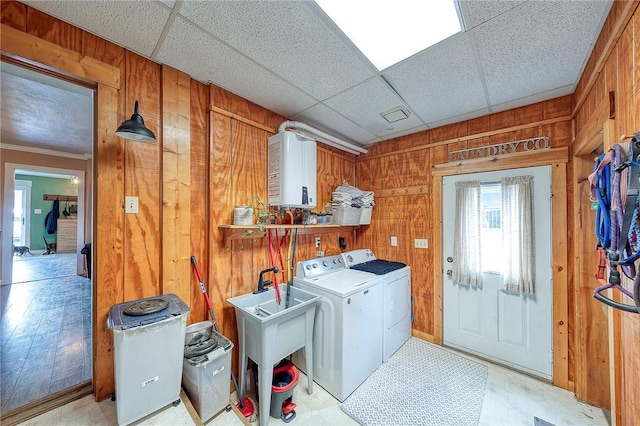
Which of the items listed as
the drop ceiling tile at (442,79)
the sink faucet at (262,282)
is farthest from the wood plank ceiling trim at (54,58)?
the drop ceiling tile at (442,79)

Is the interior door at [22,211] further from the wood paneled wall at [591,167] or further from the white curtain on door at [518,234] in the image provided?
the wood paneled wall at [591,167]

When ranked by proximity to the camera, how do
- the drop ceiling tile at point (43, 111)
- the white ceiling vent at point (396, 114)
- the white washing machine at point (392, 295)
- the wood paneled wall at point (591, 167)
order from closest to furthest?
1. the wood paneled wall at point (591, 167)
2. the drop ceiling tile at point (43, 111)
3. the white ceiling vent at point (396, 114)
4. the white washing machine at point (392, 295)

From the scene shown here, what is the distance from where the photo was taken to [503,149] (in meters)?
2.38

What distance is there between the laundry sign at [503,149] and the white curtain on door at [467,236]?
0.30m

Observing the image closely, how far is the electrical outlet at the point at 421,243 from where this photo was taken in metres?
2.85

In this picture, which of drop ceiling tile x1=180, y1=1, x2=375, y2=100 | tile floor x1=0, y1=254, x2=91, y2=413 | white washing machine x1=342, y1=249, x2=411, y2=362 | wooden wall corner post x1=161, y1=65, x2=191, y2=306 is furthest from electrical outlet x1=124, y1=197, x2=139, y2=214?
white washing machine x1=342, y1=249, x2=411, y2=362

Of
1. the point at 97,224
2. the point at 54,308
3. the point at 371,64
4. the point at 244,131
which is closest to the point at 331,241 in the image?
the point at 244,131

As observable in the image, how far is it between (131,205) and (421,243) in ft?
9.37

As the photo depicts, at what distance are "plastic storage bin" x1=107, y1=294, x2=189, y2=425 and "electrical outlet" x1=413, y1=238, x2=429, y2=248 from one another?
→ 2.51 m

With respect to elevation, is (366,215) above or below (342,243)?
above

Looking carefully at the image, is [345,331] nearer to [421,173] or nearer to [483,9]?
[421,173]

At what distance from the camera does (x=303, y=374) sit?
7.29ft

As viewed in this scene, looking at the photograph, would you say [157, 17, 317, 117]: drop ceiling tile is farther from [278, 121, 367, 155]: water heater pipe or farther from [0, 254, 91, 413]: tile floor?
[0, 254, 91, 413]: tile floor

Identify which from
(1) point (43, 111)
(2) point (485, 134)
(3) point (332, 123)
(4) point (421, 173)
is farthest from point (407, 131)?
(1) point (43, 111)
